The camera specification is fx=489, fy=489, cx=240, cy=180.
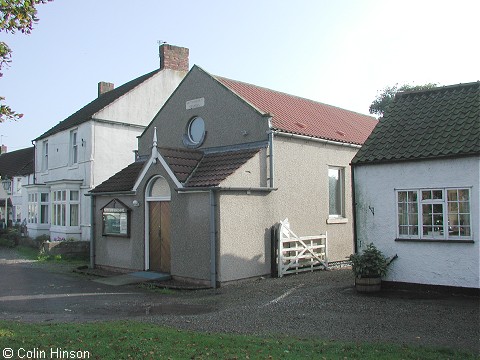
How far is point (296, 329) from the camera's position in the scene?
9000mm

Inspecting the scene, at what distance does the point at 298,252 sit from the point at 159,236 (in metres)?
4.85

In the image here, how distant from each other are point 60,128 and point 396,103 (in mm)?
21080

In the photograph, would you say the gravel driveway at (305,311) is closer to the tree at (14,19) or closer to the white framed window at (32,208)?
the tree at (14,19)

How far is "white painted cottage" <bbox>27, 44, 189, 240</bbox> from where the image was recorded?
86.2 feet

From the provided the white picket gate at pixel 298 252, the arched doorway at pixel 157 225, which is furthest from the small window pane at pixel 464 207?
the arched doorway at pixel 157 225

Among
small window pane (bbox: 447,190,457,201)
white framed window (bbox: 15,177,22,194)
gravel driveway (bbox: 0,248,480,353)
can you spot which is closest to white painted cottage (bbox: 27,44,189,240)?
white framed window (bbox: 15,177,22,194)

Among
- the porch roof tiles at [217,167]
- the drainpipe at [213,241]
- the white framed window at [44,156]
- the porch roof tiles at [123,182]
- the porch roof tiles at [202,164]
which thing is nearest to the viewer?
the drainpipe at [213,241]

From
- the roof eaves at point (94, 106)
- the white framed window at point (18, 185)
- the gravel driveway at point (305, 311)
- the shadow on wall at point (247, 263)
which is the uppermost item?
the roof eaves at point (94, 106)

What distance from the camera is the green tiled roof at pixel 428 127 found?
12234mm

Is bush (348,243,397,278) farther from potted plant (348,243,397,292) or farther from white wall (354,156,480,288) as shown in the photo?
white wall (354,156,480,288)

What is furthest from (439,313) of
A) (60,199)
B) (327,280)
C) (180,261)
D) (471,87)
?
(60,199)

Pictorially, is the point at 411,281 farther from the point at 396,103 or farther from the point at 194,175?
the point at 194,175

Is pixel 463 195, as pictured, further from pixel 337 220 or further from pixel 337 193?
pixel 337 193

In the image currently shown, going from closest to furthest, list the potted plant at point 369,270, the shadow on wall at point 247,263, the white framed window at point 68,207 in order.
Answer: the potted plant at point 369,270 < the shadow on wall at point 247,263 < the white framed window at point 68,207
